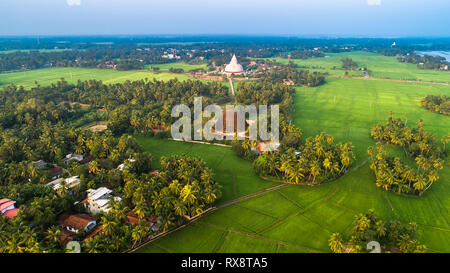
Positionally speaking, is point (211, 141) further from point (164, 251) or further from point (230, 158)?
point (164, 251)

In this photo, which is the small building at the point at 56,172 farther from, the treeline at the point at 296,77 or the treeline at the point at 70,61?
the treeline at the point at 70,61

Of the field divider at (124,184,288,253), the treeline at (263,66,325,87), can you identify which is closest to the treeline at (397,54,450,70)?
the treeline at (263,66,325,87)

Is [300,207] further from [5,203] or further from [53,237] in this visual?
[5,203]

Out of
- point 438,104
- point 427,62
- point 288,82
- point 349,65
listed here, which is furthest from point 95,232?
point 427,62

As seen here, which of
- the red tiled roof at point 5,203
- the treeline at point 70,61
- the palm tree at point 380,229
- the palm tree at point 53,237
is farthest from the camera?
the treeline at point 70,61

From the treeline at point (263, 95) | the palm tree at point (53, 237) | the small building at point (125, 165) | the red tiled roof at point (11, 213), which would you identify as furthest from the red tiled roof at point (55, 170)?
the treeline at point (263, 95)

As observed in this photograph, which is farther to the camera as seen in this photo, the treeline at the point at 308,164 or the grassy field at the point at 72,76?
the grassy field at the point at 72,76
